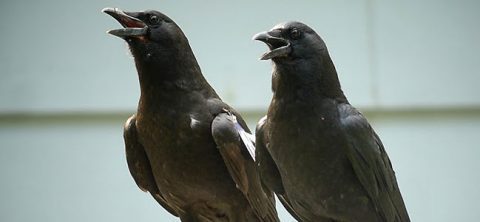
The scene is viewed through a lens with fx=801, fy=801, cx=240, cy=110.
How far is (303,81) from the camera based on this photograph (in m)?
2.12

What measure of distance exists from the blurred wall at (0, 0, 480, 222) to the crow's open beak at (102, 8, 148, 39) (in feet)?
3.92

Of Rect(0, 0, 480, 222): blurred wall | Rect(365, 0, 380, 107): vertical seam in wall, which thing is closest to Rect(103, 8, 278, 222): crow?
Rect(0, 0, 480, 222): blurred wall

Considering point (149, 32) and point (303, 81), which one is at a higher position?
point (149, 32)

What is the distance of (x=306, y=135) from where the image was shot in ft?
6.88

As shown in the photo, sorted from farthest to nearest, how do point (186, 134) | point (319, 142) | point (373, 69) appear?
point (373, 69) < point (186, 134) < point (319, 142)

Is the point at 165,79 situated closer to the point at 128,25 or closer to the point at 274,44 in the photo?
the point at 128,25

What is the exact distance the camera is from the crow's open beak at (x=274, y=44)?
208 centimetres

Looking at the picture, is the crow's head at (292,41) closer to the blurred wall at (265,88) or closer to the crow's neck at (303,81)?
the crow's neck at (303,81)

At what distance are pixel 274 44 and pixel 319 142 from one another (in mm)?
289

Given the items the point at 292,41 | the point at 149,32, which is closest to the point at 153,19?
the point at 149,32

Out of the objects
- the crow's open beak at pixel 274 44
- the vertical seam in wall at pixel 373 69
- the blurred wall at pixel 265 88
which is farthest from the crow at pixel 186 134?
the vertical seam in wall at pixel 373 69

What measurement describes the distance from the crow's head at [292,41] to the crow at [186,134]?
0.31 metres

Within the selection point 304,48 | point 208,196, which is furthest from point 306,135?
point 208,196

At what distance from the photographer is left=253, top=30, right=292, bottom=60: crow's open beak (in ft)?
6.82
